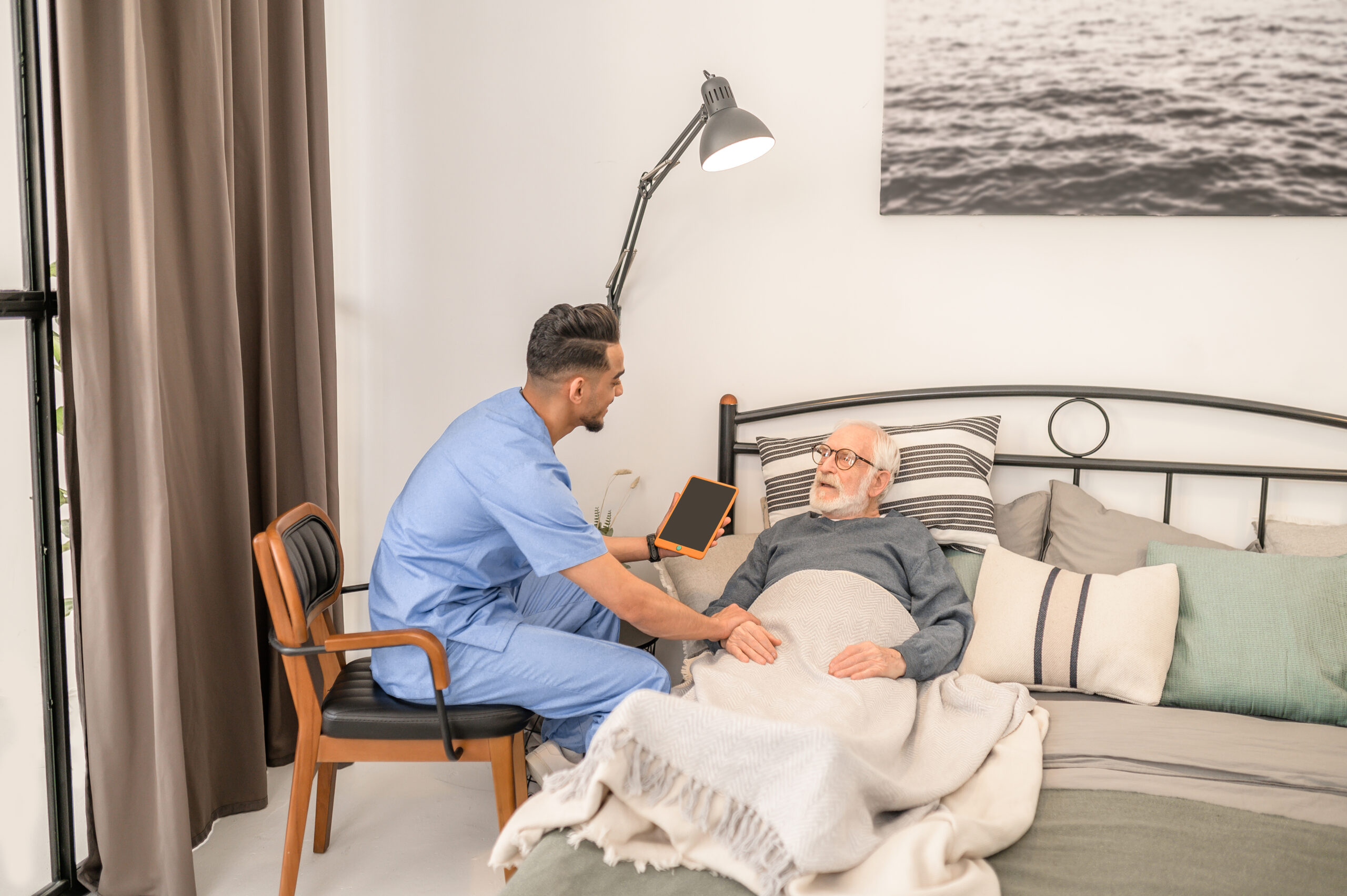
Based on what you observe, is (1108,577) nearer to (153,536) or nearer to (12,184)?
(153,536)

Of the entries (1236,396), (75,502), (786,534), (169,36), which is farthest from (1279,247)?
(75,502)

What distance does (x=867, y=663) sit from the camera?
1763 mm

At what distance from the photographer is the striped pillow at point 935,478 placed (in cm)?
223

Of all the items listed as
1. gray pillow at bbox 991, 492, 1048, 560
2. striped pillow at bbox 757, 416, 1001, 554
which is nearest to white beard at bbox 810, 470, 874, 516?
striped pillow at bbox 757, 416, 1001, 554

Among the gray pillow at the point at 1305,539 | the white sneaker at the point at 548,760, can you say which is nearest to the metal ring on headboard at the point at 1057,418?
the gray pillow at the point at 1305,539

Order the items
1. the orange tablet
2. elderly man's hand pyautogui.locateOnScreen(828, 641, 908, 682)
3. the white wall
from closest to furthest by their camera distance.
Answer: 1. elderly man's hand pyautogui.locateOnScreen(828, 641, 908, 682)
2. the orange tablet
3. the white wall

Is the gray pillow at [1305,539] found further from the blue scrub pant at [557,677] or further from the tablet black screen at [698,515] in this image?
the blue scrub pant at [557,677]

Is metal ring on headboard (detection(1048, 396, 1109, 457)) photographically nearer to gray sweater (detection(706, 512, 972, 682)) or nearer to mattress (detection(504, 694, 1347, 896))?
gray sweater (detection(706, 512, 972, 682))

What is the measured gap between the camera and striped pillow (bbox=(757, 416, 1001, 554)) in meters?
2.23

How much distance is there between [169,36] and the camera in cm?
184

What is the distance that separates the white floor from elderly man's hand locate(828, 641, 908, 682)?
868 mm

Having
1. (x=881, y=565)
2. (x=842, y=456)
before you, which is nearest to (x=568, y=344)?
(x=842, y=456)

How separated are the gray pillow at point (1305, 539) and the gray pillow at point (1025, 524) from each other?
1.62ft

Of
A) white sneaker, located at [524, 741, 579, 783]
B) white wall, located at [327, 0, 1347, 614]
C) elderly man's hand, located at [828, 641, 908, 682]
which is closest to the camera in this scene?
elderly man's hand, located at [828, 641, 908, 682]
